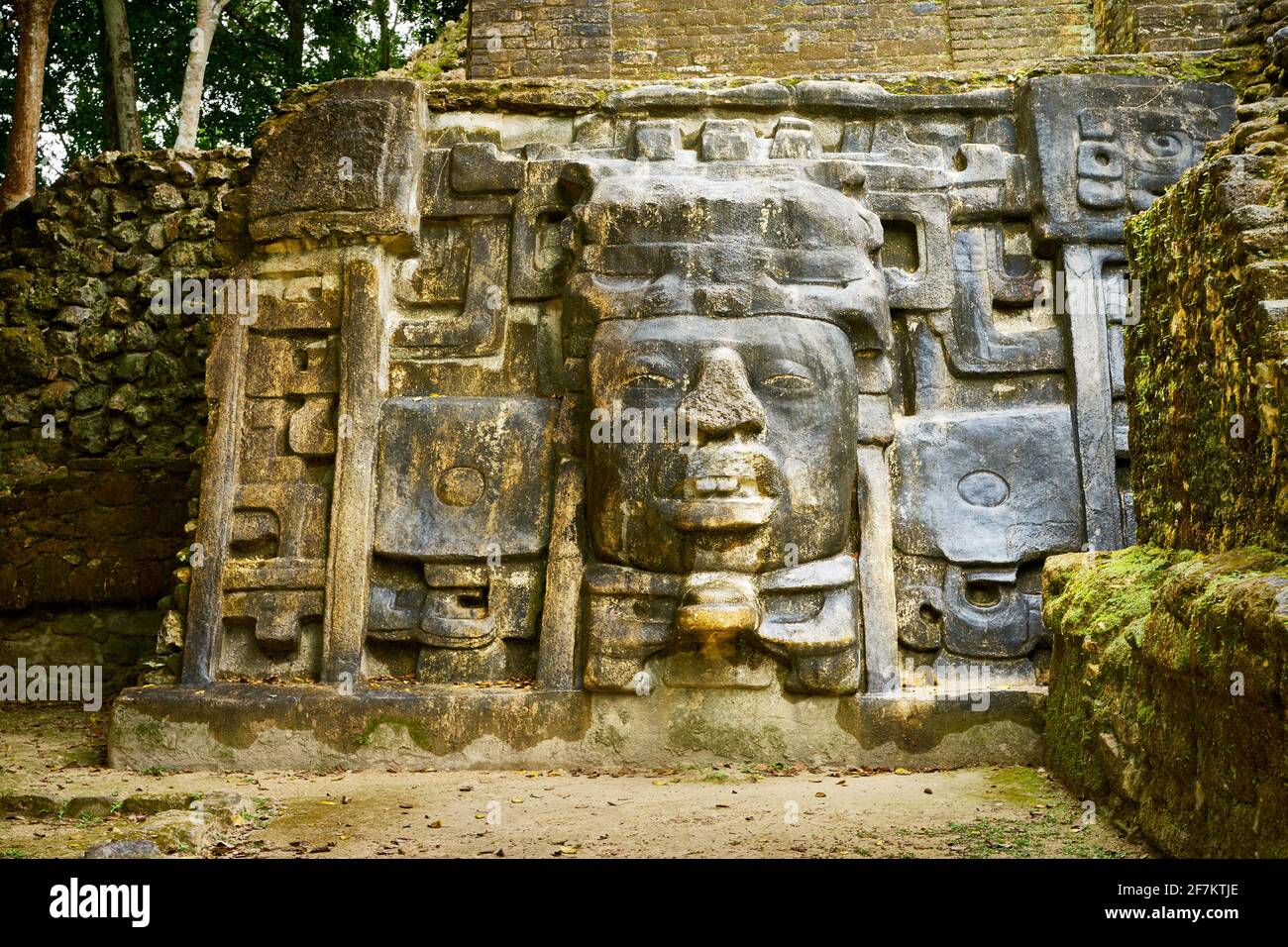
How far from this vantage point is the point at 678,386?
556 centimetres

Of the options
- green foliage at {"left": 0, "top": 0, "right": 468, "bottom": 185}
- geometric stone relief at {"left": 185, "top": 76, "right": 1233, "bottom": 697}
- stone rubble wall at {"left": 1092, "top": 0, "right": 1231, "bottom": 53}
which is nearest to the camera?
geometric stone relief at {"left": 185, "top": 76, "right": 1233, "bottom": 697}

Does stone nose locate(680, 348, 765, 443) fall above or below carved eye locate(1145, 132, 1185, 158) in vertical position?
below

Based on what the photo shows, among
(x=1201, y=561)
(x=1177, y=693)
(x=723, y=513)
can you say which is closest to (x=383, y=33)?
(x=723, y=513)

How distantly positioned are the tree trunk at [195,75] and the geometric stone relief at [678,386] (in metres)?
4.95

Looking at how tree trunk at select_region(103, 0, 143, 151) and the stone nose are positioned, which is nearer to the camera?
the stone nose

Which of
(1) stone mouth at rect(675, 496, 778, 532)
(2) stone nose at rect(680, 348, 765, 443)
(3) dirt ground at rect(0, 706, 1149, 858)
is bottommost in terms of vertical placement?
(3) dirt ground at rect(0, 706, 1149, 858)

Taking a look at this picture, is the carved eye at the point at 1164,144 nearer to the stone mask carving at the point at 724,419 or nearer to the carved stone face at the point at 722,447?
the stone mask carving at the point at 724,419

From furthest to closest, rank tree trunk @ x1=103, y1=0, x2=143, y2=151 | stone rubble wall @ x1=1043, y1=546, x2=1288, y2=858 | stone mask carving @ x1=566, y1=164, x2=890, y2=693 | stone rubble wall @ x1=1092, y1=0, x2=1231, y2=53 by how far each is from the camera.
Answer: tree trunk @ x1=103, y1=0, x2=143, y2=151 → stone rubble wall @ x1=1092, y1=0, x2=1231, y2=53 → stone mask carving @ x1=566, y1=164, x2=890, y2=693 → stone rubble wall @ x1=1043, y1=546, x2=1288, y2=858

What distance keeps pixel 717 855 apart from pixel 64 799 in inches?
108

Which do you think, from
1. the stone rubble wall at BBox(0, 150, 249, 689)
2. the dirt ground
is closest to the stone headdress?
the dirt ground

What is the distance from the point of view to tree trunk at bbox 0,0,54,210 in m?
9.45

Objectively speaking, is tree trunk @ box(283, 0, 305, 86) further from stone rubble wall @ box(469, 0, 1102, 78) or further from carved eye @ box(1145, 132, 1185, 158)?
carved eye @ box(1145, 132, 1185, 158)

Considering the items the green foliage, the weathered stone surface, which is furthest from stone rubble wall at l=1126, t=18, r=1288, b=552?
the green foliage

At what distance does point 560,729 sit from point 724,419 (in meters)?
1.54
